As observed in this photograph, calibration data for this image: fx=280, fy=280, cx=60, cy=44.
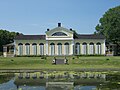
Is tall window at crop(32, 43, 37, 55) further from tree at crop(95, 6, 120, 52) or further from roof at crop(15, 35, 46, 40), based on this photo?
tree at crop(95, 6, 120, 52)

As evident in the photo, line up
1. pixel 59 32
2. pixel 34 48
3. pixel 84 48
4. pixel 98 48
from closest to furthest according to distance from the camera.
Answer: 1. pixel 98 48
2. pixel 59 32
3. pixel 84 48
4. pixel 34 48

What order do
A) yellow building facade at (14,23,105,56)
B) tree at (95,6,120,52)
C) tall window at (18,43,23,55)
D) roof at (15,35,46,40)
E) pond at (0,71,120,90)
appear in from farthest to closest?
tree at (95,6,120,52), roof at (15,35,46,40), tall window at (18,43,23,55), yellow building facade at (14,23,105,56), pond at (0,71,120,90)

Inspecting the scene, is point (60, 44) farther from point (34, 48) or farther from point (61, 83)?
point (61, 83)

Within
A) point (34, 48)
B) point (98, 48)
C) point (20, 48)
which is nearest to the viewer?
point (98, 48)

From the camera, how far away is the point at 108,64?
4316 centimetres

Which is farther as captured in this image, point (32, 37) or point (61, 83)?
point (32, 37)

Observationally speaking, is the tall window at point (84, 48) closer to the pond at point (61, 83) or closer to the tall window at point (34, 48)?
the tall window at point (34, 48)

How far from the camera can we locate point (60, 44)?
68.2m

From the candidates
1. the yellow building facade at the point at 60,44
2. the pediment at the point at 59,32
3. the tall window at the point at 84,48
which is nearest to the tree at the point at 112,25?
the yellow building facade at the point at 60,44

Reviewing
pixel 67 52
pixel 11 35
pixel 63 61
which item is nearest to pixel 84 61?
pixel 63 61

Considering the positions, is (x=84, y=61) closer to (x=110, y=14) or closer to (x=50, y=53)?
(x=50, y=53)

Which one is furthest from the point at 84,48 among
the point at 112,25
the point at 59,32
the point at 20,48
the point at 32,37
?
the point at 20,48

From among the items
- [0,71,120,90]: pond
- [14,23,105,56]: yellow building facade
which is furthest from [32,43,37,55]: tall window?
[0,71,120,90]: pond

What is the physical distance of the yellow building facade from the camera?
6806 centimetres
